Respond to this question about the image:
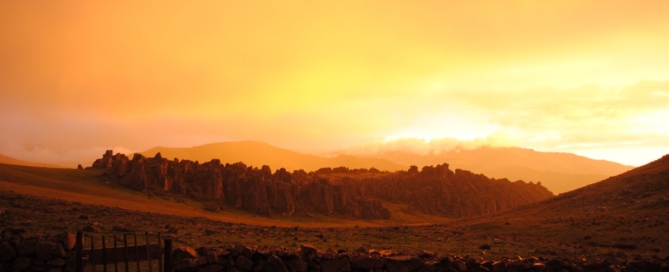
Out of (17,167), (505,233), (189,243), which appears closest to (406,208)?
(505,233)

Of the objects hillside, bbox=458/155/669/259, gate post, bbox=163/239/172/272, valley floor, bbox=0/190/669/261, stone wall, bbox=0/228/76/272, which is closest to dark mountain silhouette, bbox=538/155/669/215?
hillside, bbox=458/155/669/259

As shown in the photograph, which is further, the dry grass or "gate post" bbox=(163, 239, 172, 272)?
the dry grass

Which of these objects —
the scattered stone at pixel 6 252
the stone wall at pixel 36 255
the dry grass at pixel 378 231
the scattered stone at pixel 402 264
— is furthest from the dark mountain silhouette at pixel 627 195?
the scattered stone at pixel 6 252

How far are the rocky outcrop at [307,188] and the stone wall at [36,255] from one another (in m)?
74.0

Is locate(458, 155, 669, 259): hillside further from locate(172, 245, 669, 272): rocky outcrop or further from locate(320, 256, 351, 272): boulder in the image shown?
locate(320, 256, 351, 272): boulder

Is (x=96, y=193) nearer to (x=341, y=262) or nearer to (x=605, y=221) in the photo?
(x=341, y=262)

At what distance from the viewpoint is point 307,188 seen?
11131 cm

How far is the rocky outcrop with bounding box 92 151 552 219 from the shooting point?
93188mm

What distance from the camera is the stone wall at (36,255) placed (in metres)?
16.4

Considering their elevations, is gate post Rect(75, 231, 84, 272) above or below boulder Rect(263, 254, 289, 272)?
above

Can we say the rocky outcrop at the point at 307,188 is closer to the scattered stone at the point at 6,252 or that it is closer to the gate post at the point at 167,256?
the scattered stone at the point at 6,252

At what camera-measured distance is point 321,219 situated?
328 feet

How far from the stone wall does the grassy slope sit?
50.5 metres

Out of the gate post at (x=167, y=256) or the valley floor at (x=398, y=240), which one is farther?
the valley floor at (x=398, y=240)
